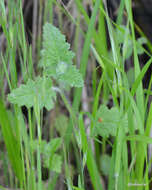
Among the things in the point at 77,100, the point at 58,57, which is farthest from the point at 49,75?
the point at 77,100

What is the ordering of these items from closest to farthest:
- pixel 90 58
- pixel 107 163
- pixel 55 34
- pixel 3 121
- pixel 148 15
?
pixel 55 34 < pixel 3 121 < pixel 107 163 < pixel 90 58 < pixel 148 15

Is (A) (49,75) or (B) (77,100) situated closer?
(A) (49,75)

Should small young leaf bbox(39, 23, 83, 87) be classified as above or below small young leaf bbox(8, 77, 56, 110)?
above

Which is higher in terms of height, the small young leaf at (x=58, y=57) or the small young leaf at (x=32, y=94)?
the small young leaf at (x=58, y=57)

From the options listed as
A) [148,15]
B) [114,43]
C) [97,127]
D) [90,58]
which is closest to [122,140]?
[97,127]

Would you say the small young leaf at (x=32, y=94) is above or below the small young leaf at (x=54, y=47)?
below

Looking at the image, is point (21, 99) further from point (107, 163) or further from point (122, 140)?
point (107, 163)

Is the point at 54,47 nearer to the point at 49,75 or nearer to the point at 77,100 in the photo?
the point at 49,75

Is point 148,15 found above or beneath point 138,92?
above
